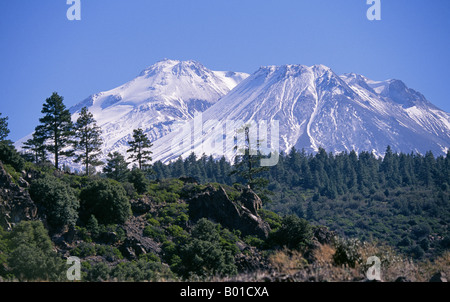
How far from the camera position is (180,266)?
26.0 meters

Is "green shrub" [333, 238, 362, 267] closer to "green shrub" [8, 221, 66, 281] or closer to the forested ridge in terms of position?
the forested ridge

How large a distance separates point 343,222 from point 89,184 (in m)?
57.9

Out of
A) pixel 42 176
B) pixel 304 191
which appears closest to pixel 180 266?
pixel 42 176

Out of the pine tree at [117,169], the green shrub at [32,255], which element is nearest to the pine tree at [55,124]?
the pine tree at [117,169]

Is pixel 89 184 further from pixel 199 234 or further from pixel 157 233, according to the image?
pixel 199 234

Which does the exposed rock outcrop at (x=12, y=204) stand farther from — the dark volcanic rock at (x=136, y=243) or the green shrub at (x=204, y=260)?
the green shrub at (x=204, y=260)

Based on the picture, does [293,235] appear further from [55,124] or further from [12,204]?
[55,124]

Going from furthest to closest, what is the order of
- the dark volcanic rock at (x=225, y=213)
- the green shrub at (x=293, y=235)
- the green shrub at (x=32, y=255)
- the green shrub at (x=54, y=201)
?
the dark volcanic rock at (x=225, y=213), the green shrub at (x=293, y=235), the green shrub at (x=54, y=201), the green shrub at (x=32, y=255)

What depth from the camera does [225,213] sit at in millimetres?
34594

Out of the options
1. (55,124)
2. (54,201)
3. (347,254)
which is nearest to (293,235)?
(54,201)

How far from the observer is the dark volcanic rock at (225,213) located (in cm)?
3422

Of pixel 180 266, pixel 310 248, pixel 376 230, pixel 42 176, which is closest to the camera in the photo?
pixel 180 266

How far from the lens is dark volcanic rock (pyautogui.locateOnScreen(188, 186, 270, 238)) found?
112ft

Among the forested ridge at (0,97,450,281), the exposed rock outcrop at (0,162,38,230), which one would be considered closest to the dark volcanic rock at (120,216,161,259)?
the forested ridge at (0,97,450,281)
